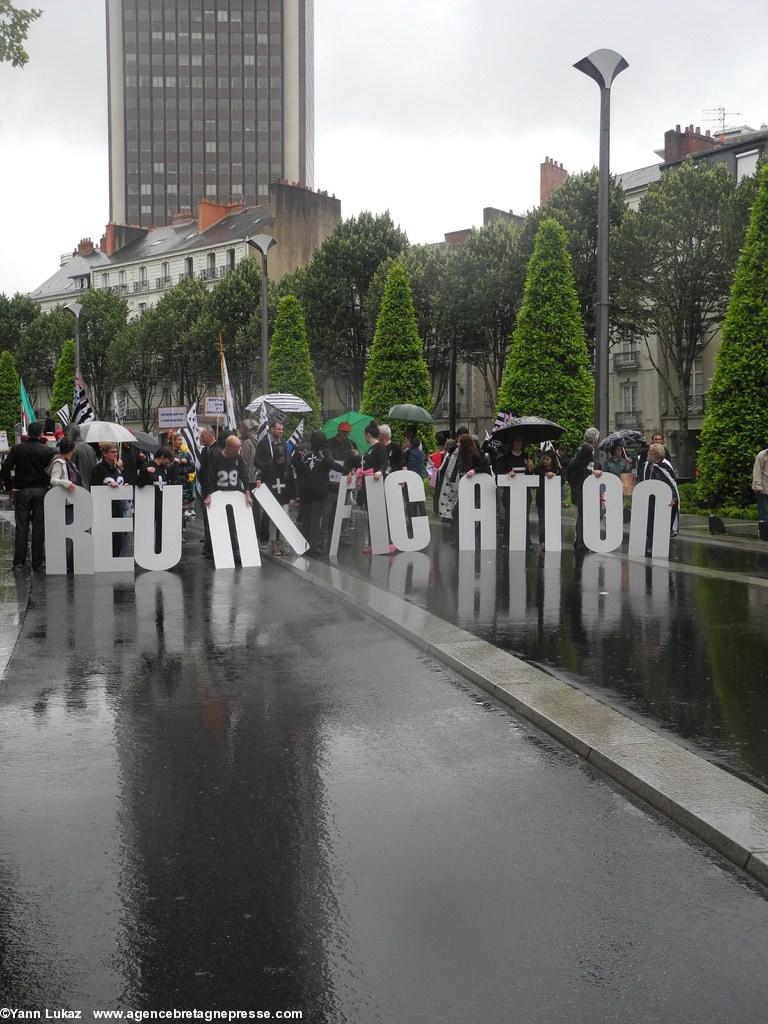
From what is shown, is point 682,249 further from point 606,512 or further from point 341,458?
point 606,512

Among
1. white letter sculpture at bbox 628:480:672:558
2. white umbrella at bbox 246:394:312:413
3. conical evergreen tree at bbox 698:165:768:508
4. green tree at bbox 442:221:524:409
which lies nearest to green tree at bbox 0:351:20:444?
green tree at bbox 442:221:524:409

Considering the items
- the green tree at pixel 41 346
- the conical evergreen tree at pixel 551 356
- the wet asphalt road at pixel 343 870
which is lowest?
the wet asphalt road at pixel 343 870

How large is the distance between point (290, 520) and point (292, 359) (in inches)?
1390

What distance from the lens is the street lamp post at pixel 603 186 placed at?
18.4m

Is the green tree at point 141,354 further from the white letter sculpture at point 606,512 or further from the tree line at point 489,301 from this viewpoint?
the white letter sculpture at point 606,512

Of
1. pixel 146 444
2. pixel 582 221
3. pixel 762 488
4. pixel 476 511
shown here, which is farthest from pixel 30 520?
pixel 582 221

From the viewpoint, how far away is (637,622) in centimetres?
988

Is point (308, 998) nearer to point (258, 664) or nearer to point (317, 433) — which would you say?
point (258, 664)

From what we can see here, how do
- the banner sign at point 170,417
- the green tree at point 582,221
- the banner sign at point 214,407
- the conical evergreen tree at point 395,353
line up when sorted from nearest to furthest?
the banner sign at point 214,407 < the banner sign at point 170,417 < the green tree at point 582,221 < the conical evergreen tree at point 395,353

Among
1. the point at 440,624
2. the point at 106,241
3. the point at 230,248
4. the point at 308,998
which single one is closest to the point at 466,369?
the point at 230,248

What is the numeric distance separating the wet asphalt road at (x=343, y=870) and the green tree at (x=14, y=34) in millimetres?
9830

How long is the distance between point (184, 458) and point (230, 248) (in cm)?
6314

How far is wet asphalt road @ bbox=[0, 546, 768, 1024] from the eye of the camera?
132 inches

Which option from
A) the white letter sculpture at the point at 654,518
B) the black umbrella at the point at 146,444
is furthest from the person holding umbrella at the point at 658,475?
the black umbrella at the point at 146,444
